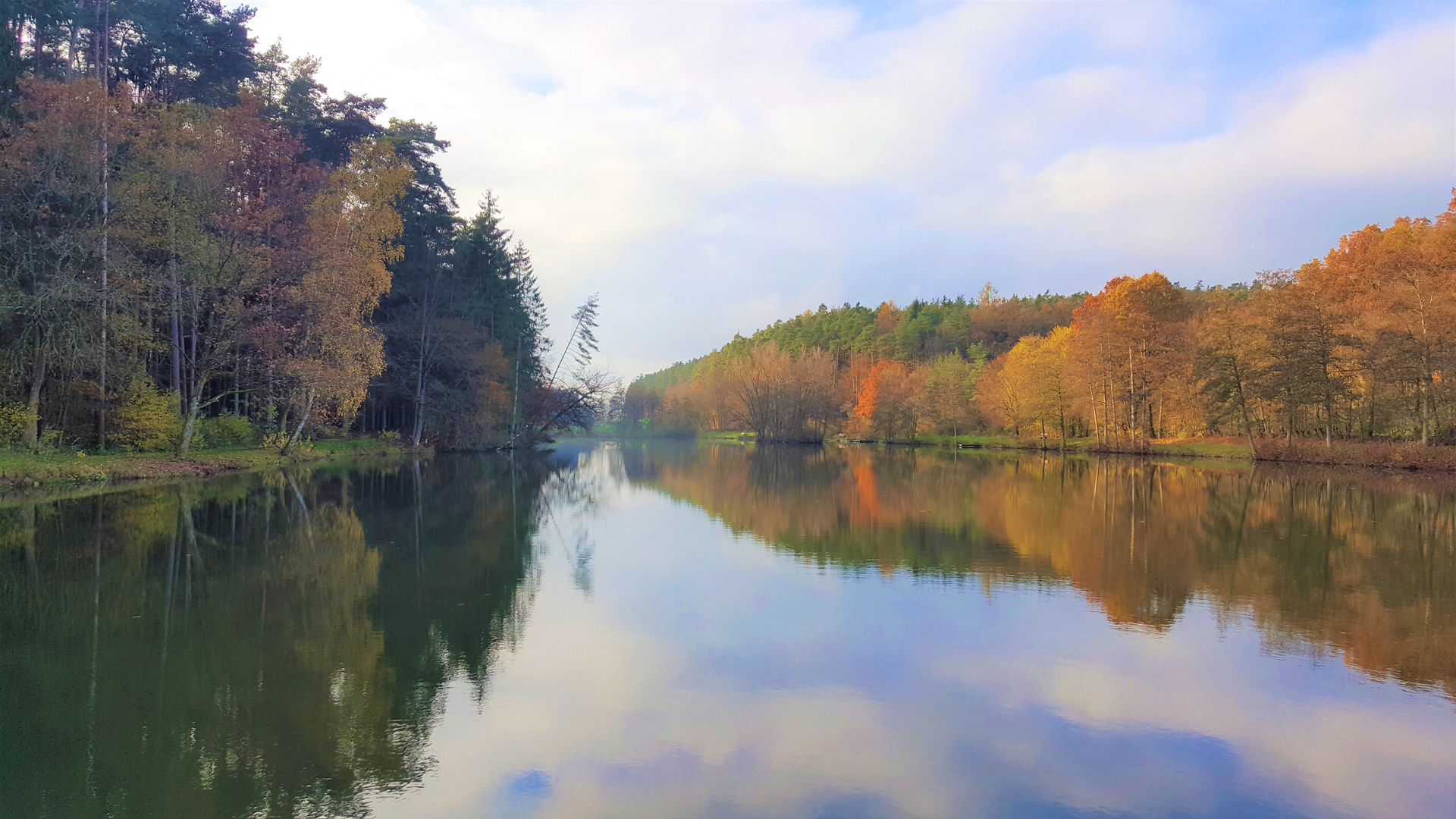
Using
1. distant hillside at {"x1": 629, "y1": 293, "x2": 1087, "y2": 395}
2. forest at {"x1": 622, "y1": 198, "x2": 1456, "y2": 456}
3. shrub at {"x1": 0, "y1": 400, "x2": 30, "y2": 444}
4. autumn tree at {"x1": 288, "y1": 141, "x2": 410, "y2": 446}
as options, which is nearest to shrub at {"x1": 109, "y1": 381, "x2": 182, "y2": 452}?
shrub at {"x1": 0, "y1": 400, "x2": 30, "y2": 444}

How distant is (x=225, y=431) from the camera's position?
80.6 ft

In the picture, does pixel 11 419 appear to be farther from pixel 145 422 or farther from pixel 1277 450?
pixel 1277 450

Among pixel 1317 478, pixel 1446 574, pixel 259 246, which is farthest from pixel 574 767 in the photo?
pixel 1317 478

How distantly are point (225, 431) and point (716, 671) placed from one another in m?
24.4

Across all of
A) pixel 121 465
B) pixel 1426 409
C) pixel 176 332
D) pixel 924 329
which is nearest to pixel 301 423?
pixel 176 332

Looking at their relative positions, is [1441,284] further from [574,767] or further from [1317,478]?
[574,767]

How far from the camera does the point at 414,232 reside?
1416 inches

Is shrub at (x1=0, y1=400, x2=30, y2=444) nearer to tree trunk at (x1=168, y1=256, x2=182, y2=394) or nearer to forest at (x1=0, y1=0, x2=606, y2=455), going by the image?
forest at (x1=0, y1=0, x2=606, y2=455)

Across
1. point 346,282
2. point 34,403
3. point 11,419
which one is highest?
point 346,282

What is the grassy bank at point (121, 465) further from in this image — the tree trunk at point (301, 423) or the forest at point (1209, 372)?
the forest at point (1209, 372)

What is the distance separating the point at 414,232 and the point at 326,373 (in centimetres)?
1483

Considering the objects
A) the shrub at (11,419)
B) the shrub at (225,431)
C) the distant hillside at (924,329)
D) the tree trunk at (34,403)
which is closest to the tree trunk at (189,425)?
the shrub at (225,431)

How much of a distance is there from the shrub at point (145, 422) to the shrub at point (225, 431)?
2243mm

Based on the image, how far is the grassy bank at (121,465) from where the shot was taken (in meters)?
16.0
